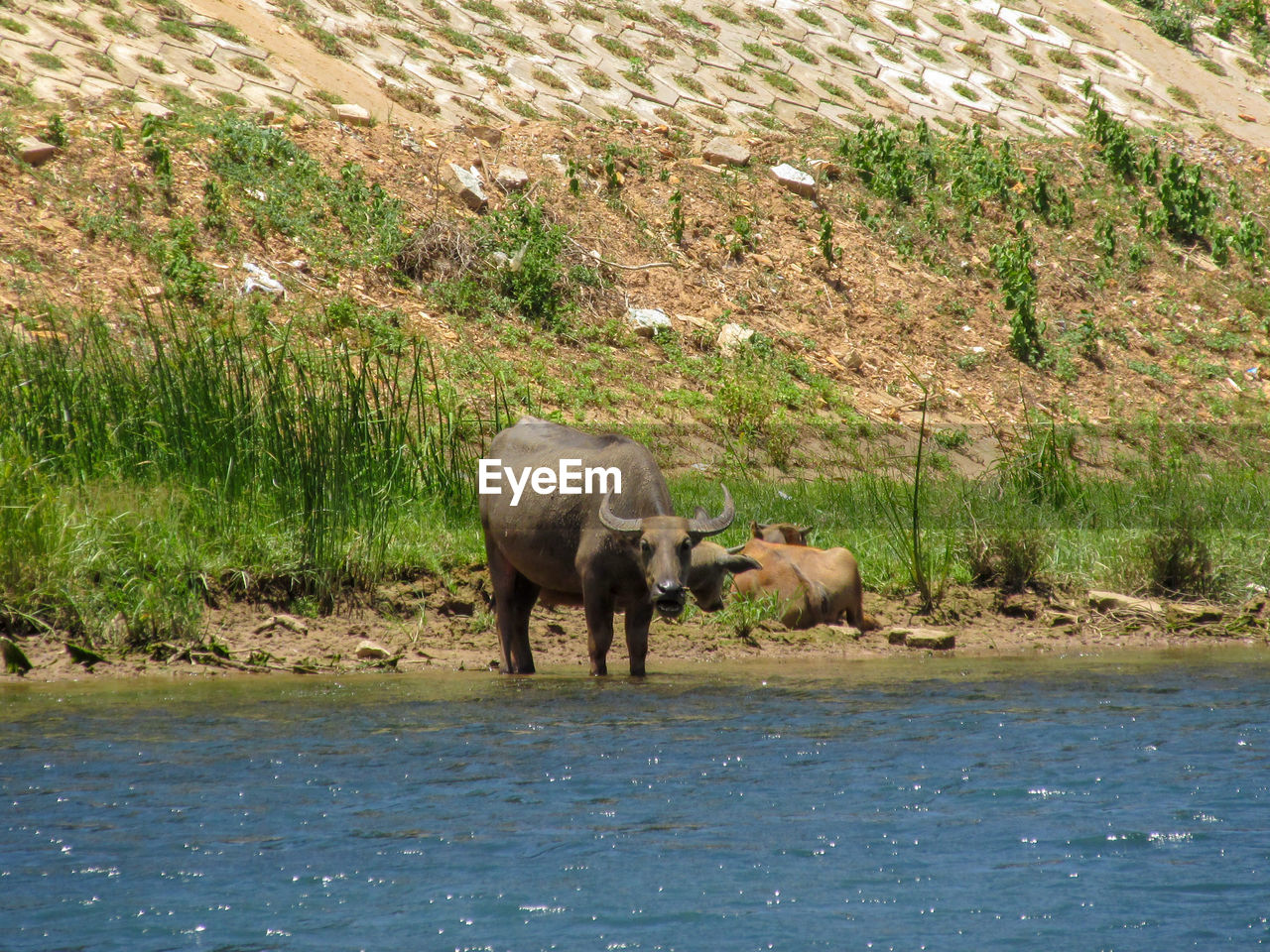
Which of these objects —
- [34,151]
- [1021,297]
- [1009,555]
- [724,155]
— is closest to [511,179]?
[724,155]

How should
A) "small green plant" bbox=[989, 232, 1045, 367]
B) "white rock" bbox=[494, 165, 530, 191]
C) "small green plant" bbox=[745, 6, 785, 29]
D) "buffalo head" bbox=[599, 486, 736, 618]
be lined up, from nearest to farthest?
"buffalo head" bbox=[599, 486, 736, 618] → "white rock" bbox=[494, 165, 530, 191] → "small green plant" bbox=[989, 232, 1045, 367] → "small green plant" bbox=[745, 6, 785, 29]

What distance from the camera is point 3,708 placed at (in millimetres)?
7258

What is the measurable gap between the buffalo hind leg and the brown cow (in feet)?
6.29

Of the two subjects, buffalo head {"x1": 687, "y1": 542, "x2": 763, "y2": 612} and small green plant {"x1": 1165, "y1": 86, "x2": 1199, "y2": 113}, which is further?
small green plant {"x1": 1165, "y1": 86, "x2": 1199, "y2": 113}

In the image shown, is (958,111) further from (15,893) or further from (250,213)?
(15,893)

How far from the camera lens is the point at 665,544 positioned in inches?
325

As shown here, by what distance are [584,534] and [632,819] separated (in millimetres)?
3610

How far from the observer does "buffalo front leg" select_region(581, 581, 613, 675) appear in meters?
8.66

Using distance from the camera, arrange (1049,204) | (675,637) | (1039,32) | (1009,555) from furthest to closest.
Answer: (1039,32) < (1049,204) < (1009,555) < (675,637)

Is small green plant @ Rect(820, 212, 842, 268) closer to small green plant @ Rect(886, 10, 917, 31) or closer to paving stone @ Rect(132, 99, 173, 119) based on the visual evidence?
small green plant @ Rect(886, 10, 917, 31)

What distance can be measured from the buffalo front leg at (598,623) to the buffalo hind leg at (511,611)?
1.84ft

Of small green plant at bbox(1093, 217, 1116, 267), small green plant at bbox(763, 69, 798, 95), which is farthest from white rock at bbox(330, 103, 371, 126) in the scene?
small green plant at bbox(1093, 217, 1116, 267)

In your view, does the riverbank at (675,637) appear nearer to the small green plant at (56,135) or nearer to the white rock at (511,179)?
the small green plant at (56,135)

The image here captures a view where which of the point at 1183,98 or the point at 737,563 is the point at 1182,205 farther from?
the point at 737,563
